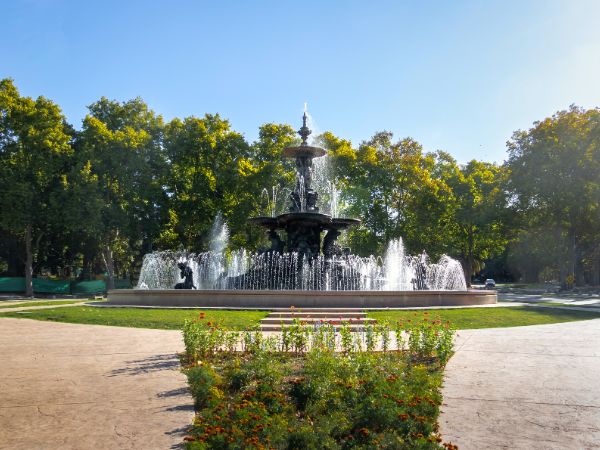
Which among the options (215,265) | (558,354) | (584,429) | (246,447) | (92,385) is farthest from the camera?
(215,265)

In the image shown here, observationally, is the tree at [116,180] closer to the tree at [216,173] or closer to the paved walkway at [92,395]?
the tree at [216,173]

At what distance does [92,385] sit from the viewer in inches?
291

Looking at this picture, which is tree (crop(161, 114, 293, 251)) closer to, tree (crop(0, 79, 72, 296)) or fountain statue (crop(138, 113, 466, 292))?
tree (crop(0, 79, 72, 296))

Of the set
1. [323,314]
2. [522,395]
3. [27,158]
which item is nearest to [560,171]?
[323,314]

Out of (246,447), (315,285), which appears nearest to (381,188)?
(315,285)

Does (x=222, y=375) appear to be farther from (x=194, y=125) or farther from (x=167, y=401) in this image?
(x=194, y=125)

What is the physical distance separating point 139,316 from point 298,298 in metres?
5.20

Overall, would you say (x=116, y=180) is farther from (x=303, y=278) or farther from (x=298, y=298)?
(x=298, y=298)

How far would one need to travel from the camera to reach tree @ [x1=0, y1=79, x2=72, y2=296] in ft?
117

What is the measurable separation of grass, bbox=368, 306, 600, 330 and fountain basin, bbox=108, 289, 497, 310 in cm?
104

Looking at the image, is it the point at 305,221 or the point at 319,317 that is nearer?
the point at 319,317

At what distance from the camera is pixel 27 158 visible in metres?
36.7

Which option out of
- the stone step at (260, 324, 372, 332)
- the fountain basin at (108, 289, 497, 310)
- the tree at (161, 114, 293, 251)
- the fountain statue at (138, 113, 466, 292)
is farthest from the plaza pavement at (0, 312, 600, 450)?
the tree at (161, 114, 293, 251)

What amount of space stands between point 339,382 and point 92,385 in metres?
3.58
